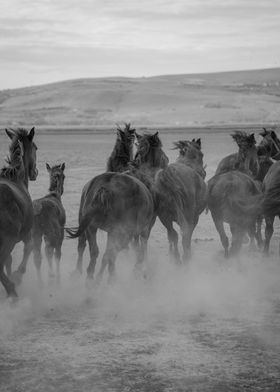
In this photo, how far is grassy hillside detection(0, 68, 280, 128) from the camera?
87438 mm

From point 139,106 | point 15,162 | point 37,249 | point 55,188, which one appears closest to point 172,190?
point 55,188

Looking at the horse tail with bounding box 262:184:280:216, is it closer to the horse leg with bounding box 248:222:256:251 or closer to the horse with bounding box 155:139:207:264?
the horse with bounding box 155:139:207:264

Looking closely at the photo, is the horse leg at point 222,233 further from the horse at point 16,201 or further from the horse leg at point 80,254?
the horse at point 16,201

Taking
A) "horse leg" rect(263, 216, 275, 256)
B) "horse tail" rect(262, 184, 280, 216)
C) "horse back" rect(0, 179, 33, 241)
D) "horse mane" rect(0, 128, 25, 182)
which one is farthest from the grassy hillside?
"horse back" rect(0, 179, 33, 241)

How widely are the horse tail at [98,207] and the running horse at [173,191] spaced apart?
1.72 meters

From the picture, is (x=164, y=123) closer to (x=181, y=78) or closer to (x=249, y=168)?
(x=249, y=168)

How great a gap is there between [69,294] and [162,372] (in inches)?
112

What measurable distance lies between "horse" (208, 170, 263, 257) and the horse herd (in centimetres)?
1

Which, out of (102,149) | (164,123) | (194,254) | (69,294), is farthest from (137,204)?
(164,123)

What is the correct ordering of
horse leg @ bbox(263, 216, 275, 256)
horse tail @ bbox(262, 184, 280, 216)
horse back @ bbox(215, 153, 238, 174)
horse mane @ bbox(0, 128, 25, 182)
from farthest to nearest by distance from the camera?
1. horse back @ bbox(215, 153, 238, 174)
2. horse leg @ bbox(263, 216, 275, 256)
3. horse tail @ bbox(262, 184, 280, 216)
4. horse mane @ bbox(0, 128, 25, 182)

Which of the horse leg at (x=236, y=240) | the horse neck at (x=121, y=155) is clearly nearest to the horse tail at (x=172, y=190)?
the horse neck at (x=121, y=155)

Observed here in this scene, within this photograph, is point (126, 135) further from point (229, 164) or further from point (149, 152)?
point (229, 164)

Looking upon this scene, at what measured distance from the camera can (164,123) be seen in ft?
280

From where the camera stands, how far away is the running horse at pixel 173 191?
9648 millimetres
